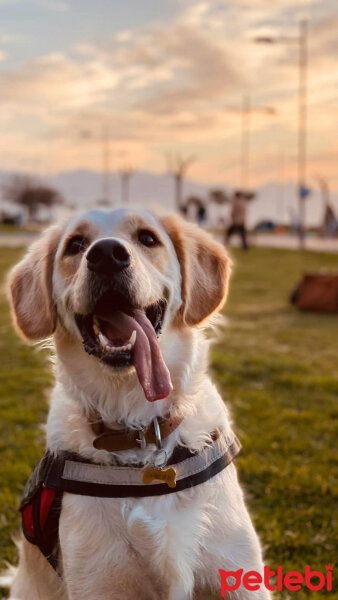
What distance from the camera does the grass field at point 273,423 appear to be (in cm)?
417

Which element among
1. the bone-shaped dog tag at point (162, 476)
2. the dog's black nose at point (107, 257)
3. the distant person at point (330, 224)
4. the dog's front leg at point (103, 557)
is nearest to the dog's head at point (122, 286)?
the dog's black nose at point (107, 257)

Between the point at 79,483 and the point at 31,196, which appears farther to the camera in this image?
the point at 31,196

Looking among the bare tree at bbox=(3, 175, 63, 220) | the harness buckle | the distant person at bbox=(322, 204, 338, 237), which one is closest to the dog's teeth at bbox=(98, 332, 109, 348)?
the harness buckle

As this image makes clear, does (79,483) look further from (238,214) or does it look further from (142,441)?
(238,214)

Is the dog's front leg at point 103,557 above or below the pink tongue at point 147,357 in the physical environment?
below

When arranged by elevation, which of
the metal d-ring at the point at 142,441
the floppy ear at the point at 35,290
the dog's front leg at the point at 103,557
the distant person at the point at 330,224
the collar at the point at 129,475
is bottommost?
the distant person at the point at 330,224

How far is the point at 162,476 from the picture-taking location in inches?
103

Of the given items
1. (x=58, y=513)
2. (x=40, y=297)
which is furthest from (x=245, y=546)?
(x=40, y=297)

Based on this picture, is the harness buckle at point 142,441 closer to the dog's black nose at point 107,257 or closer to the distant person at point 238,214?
the dog's black nose at point 107,257

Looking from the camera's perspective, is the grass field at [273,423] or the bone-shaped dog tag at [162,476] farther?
the grass field at [273,423]

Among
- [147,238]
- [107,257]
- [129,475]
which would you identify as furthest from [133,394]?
[147,238]

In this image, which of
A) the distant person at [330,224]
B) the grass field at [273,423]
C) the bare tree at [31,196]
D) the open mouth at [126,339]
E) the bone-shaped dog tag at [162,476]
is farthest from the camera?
the bare tree at [31,196]

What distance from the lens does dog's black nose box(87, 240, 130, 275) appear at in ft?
8.79

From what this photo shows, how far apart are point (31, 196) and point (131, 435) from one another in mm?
89890
